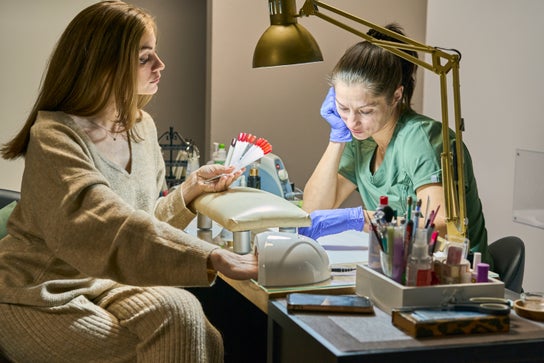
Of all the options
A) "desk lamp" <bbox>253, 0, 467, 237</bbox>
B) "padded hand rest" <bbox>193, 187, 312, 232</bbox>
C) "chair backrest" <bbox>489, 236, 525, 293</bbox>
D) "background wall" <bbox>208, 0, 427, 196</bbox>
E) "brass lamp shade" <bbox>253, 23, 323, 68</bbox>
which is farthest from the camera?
"background wall" <bbox>208, 0, 427, 196</bbox>

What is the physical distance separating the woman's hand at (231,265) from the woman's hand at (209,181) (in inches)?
20.0

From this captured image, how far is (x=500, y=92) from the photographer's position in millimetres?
3939

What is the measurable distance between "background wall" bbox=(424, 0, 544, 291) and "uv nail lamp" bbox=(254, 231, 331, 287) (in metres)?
2.02

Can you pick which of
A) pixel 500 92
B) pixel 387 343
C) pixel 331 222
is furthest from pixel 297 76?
pixel 387 343

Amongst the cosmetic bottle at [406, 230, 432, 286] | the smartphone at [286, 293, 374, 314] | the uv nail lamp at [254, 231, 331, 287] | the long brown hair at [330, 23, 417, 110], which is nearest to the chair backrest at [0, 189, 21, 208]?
the long brown hair at [330, 23, 417, 110]

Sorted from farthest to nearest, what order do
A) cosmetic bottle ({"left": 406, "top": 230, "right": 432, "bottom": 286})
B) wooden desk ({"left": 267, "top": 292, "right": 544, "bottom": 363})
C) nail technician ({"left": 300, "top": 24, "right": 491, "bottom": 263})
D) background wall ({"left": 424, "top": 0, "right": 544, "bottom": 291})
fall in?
background wall ({"left": 424, "top": 0, "right": 544, "bottom": 291}) < nail technician ({"left": 300, "top": 24, "right": 491, "bottom": 263}) < cosmetic bottle ({"left": 406, "top": 230, "right": 432, "bottom": 286}) < wooden desk ({"left": 267, "top": 292, "right": 544, "bottom": 363})

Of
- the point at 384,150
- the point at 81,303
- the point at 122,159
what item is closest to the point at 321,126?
the point at 384,150

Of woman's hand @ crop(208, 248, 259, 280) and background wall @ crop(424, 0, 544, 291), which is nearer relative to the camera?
woman's hand @ crop(208, 248, 259, 280)

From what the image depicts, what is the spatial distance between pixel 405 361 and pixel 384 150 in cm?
153

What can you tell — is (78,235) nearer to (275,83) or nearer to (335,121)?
(335,121)

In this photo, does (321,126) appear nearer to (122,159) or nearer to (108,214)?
(122,159)

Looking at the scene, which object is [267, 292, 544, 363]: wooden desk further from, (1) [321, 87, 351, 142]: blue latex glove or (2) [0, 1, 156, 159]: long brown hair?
(1) [321, 87, 351, 142]: blue latex glove

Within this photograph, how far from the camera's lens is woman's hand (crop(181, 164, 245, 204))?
2.44 meters

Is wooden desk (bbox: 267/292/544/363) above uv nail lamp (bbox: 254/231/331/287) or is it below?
below
